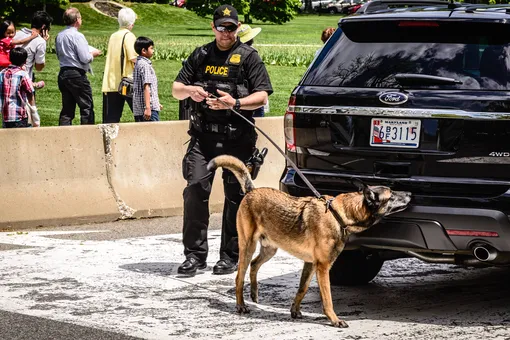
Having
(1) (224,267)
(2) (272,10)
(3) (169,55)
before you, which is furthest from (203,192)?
(2) (272,10)

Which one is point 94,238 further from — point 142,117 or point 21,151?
point 142,117

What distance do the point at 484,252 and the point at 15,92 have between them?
709cm

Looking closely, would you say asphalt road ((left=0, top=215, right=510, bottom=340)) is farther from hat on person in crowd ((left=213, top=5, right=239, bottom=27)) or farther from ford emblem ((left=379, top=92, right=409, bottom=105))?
hat on person in crowd ((left=213, top=5, right=239, bottom=27))

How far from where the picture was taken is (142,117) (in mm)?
13703

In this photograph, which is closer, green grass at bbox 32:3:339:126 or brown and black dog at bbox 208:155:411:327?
brown and black dog at bbox 208:155:411:327

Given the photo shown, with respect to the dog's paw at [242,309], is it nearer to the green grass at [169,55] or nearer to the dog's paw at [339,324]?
the dog's paw at [339,324]

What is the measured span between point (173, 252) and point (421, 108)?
11.2 ft

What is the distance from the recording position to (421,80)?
6953 millimetres

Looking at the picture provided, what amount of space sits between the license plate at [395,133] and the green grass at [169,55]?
39.6ft

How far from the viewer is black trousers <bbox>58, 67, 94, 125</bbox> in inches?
594

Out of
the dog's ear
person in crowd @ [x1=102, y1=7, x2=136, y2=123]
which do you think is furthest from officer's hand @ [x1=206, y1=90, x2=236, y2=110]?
person in crowd @ [x1=102, y1=7, x2=136, y2=123]

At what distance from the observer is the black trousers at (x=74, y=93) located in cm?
1509

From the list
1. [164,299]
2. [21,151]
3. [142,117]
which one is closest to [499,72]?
[164,299]

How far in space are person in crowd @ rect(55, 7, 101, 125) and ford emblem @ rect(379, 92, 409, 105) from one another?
842 centimetres
